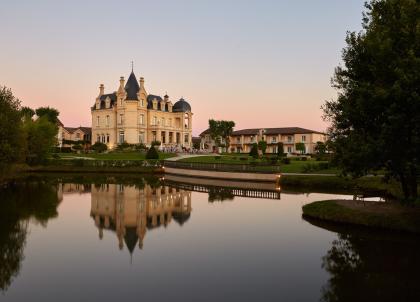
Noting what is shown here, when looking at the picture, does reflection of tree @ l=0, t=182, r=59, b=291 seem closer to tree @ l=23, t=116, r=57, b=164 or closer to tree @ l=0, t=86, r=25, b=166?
tree @ l=0, t=86, r=25, b=166

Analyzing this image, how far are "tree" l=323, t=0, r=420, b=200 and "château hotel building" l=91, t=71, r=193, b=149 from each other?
71.2 m

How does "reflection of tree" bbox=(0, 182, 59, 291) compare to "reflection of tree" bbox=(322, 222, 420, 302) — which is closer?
"reflection of tree" bbox=(322, 222, 420, 302)

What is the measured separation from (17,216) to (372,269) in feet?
60.4

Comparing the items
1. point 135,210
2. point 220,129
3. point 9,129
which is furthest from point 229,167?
point 220,129

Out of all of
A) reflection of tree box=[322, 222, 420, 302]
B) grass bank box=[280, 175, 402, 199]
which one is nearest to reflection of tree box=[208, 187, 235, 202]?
grass bank box=[280, 175, 402, 199]

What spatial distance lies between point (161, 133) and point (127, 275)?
3216 inches

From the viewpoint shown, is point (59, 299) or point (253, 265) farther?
point (253, 265)

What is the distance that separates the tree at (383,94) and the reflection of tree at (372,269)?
367cm

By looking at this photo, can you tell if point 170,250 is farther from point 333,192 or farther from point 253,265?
point 333,192

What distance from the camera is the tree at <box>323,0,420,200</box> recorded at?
15492 mm

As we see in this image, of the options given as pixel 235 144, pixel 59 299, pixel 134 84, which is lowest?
pixel 59 299

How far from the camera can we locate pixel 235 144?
354 ft

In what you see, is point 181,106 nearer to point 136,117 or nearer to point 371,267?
point 136,117

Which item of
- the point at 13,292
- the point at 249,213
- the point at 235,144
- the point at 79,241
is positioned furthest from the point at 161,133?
the point at 13,292
